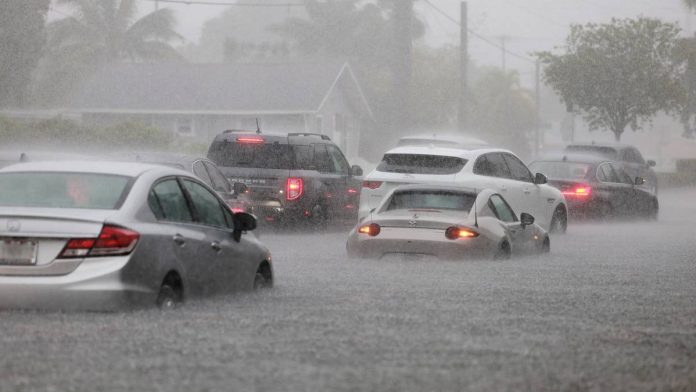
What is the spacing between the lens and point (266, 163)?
25.8m

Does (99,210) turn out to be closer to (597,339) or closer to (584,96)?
(597,339)

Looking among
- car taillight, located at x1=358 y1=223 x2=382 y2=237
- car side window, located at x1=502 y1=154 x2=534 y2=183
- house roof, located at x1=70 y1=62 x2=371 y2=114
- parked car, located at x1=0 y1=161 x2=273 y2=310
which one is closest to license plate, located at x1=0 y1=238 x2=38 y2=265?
parked car, located at x1=0 y1=161 x2=273 y2=310

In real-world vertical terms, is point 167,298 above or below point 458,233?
above

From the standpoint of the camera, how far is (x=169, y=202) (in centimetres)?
1227

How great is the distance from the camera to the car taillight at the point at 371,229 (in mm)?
17781

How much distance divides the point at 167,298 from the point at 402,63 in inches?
2193

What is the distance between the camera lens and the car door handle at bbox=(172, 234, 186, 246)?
11805mm

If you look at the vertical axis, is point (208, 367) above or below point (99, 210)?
below

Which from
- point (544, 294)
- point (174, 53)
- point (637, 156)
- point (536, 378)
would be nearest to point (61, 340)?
point (536, 378)

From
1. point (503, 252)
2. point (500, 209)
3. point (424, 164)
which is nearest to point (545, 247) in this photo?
point (500, 209)

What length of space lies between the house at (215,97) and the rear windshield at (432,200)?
4352 cm

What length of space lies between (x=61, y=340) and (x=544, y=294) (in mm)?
5528

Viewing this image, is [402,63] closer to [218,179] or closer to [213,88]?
[213,88]

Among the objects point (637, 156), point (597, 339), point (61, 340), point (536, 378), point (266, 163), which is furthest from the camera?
point (637, 156)
